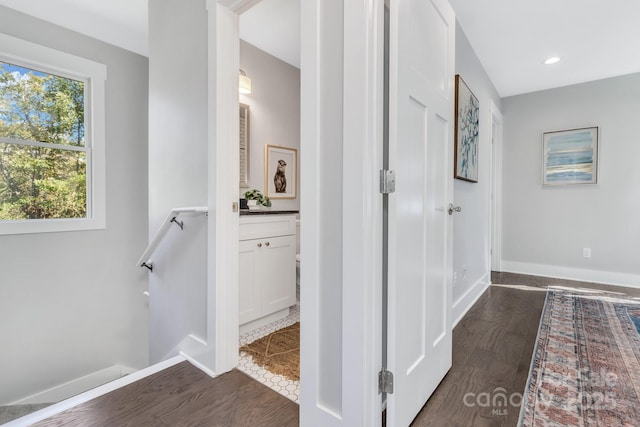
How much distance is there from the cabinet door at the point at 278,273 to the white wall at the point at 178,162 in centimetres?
53

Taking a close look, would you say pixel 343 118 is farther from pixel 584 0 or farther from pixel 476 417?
pixel 584 0

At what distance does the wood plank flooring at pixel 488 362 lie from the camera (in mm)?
1392

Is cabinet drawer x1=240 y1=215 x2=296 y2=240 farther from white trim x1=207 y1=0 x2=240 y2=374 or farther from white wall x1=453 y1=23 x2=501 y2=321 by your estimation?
white wall x1=453 y1=23 x2=501 y2=321

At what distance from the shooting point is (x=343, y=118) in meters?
1.14

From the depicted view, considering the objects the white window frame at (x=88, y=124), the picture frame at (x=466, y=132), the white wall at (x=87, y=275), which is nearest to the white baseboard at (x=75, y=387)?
the white wall at (x=87, y=275)

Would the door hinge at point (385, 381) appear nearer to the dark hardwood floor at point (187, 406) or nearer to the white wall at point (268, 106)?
the dark hardwood floor at point (187, 406)

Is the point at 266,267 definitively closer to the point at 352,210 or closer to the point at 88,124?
the point at 352,210

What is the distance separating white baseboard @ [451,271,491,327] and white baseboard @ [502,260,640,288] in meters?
0.96

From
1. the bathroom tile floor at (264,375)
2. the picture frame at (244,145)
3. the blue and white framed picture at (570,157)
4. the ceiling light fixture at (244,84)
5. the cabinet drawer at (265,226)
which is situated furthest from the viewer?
the blue and white framed picture at (570,157)

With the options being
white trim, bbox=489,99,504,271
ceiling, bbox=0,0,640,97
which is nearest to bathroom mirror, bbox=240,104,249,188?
ceiling, bbox=0,0,640,97

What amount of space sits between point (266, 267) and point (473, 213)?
203cm

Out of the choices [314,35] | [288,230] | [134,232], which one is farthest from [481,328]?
[134,232]

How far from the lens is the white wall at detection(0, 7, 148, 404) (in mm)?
2439

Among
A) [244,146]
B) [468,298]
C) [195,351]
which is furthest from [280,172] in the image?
[468,298]
